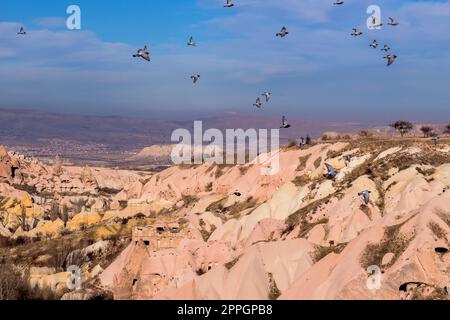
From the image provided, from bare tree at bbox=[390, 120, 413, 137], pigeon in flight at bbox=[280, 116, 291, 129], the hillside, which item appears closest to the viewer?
the hillside

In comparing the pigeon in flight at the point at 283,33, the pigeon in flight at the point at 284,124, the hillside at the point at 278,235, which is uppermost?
the pigeon in flight at the point at 283,33

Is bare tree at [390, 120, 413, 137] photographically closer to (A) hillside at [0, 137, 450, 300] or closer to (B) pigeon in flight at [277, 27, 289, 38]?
(A) hillside at [0, 137, 450, 300]

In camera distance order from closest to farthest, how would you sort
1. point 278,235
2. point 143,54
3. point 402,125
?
point 143,54 → point 278,235 → point 402,125

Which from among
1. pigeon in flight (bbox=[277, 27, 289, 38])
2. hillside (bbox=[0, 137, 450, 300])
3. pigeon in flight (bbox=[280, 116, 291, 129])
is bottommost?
hillside (bbox=[0, 137, 450, 300])

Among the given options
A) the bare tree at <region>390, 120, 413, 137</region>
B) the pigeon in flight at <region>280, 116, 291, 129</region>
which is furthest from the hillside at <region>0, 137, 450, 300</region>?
the bare tree at <region>390, 120, 413, 137</region>

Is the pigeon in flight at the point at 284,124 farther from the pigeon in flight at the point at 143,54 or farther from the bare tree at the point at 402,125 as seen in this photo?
the bare tree at the point at 402,125

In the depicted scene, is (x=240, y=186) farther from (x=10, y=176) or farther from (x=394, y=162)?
(x=10, y=176)

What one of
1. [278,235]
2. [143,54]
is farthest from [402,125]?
[143,54]

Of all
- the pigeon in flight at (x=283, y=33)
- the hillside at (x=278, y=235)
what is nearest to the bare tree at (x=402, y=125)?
the hillside at (x=278, y=235)

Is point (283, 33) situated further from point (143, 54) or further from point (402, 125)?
point (402, 125)
